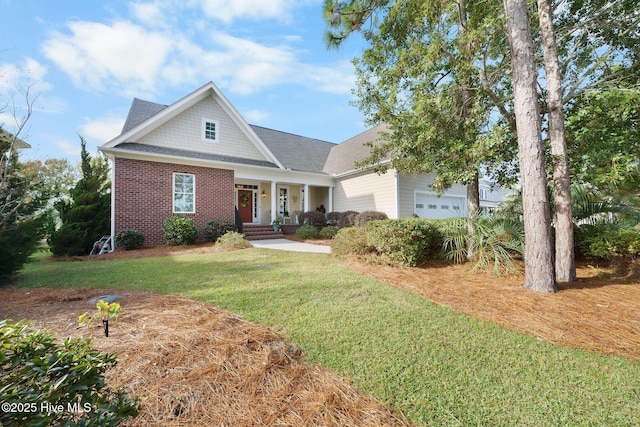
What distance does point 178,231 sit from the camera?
9992 mm

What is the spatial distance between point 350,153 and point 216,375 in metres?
15.5

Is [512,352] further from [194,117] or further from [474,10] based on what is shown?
[194,117]

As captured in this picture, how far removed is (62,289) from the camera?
4.52 m

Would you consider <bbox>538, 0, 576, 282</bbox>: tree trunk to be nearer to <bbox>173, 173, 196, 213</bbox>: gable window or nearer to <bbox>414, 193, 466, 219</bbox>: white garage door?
<bbox>414, 193, 466, 219</bbox>: white garage door

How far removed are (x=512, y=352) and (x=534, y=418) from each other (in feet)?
2.98

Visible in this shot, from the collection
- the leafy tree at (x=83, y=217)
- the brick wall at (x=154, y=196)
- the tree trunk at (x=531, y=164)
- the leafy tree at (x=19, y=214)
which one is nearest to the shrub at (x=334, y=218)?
the brick wall at (x=154, y=196)

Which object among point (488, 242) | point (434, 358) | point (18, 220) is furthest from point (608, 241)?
point (18, 220)

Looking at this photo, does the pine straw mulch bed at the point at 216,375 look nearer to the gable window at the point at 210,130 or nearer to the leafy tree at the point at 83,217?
the leafy tree at the point at 83,217

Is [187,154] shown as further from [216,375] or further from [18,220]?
[216,375]

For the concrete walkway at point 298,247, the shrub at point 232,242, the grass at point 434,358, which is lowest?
the grass at point 434,358

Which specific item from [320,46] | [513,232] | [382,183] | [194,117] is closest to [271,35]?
[320,46]

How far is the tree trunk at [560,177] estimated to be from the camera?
4.74m

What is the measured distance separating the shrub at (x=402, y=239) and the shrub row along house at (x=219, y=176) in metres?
2.67

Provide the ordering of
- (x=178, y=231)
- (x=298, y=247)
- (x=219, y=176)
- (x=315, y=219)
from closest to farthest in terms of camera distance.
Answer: (x=178, y=231) → (x=298, y=247) → (x=219, y=176) → (x=315, y=219)
